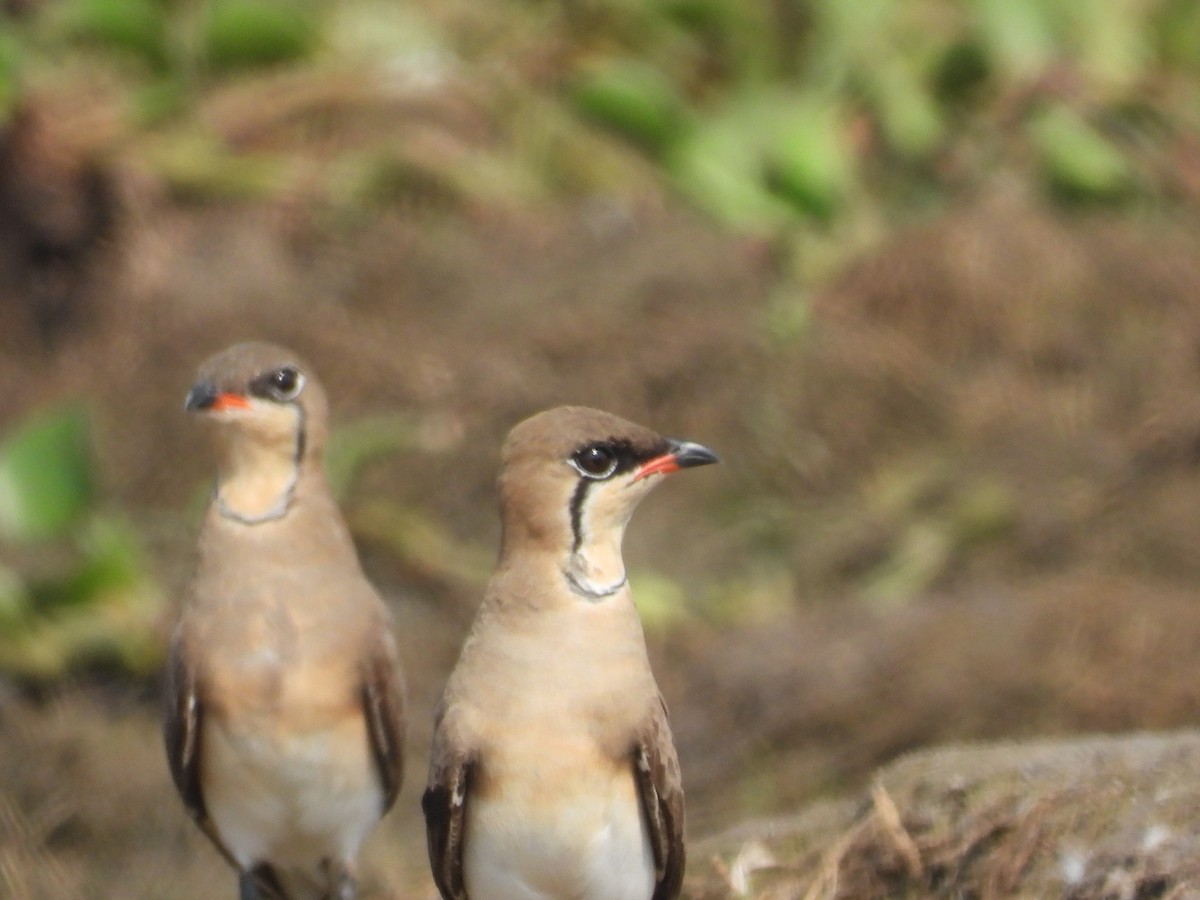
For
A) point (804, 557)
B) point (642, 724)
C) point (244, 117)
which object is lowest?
point (804, 557)

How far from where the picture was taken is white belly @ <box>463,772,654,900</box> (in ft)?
14.1

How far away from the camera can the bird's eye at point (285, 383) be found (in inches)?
209

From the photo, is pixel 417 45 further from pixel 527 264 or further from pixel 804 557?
pixel 804 557

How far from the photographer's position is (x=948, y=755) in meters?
5.29

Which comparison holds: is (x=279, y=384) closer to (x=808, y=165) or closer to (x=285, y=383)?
(x=285, y=383)

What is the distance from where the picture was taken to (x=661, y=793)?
174 inches

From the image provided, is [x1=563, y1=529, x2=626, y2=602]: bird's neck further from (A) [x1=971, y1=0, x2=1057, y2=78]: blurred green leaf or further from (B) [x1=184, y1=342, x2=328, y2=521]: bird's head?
(A) [x1=971, y1=0, x2=1057, y2=78]: blurred green leaf

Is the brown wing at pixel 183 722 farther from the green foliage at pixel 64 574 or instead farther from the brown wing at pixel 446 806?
the green foliage at pixel 64 574

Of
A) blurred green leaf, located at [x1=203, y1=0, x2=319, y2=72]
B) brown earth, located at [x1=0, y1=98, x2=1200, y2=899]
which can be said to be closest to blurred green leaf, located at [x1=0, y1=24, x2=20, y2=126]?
brown earth, located at [x1=0, y1=98, x2=1200, y2=899]

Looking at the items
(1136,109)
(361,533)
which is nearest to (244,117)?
(361,533)

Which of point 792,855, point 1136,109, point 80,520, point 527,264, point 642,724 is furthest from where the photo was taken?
point 1136,109

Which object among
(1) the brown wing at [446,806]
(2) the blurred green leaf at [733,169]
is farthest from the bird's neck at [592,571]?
(2) the blurred green leaf at [733,169]

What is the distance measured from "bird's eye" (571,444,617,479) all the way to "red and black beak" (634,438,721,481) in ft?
0.20

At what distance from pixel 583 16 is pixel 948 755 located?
712cm
